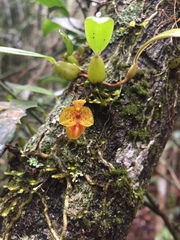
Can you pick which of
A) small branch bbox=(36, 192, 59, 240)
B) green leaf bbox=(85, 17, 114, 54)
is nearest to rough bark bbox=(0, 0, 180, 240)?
small branch bbox=(36, 192, 59, 240)

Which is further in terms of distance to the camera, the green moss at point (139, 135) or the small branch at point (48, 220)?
the green moss at point (139, 135)

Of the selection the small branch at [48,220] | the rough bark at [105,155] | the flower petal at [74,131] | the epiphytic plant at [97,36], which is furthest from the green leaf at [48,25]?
the small branch at [48,220]

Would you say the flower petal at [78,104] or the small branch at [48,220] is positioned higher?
the flower petal at [78,104]

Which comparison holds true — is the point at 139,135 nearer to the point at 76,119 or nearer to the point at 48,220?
the point at 76,119

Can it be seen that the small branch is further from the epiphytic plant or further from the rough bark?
the epiphytic plant

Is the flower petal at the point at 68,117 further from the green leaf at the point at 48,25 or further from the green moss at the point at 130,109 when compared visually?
the green leaf at the point at 48,25

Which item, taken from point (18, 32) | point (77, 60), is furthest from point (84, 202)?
point (18, 32)

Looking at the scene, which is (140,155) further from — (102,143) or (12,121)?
(12,121)
